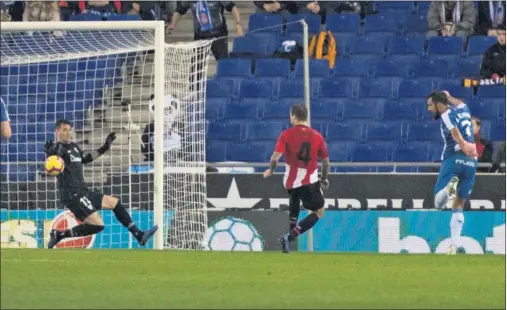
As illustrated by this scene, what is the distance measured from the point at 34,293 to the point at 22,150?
470 inches

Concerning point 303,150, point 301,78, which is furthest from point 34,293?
point 301,78

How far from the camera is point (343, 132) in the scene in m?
21.0

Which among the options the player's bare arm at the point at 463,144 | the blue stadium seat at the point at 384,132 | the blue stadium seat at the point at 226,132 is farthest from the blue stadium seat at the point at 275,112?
the player's bare arm at the point at 463,144

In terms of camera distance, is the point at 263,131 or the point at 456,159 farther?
the point at 263,131

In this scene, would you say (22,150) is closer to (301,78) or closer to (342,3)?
(301,78)

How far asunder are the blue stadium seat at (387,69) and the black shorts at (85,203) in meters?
7.14

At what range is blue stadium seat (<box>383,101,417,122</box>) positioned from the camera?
21.2 meters

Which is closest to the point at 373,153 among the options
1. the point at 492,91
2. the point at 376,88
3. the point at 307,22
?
the point at 376,88

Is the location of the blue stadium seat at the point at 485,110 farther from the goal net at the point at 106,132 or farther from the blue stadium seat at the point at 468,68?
the goal net at the point at 106,132

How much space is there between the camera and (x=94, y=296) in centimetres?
834

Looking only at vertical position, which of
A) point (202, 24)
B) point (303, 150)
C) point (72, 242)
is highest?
point (202, 24)

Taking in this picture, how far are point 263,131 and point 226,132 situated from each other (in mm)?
542

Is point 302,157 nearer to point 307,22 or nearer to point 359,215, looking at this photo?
point 359,215

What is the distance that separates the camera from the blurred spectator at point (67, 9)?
23422mm
